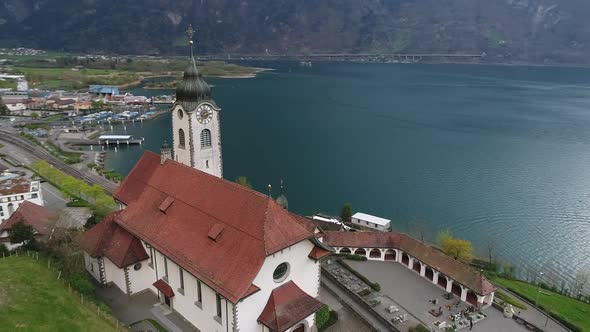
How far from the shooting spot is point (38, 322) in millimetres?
27250

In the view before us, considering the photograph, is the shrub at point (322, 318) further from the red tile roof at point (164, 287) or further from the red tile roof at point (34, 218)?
the red tile roof at point (34, 218)

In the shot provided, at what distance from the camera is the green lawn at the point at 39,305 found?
2708 centimetres

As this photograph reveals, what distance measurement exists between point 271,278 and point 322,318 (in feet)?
23.6

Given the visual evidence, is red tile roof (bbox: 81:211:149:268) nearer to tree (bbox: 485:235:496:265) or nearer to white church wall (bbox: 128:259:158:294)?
white church wall (bbox: 128:259:158:294)

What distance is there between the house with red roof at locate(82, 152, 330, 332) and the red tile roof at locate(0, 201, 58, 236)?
11.7m

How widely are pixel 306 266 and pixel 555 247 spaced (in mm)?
47286

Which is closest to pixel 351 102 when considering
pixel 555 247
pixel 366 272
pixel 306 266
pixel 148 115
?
pixel 148 115

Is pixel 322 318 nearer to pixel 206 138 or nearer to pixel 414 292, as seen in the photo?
pixel 414 292

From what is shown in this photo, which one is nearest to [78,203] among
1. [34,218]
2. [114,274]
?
[34,218]

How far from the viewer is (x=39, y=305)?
29.2 meters

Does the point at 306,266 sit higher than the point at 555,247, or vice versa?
the point at 306,266

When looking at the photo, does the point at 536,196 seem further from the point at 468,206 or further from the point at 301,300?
the point at 301,300

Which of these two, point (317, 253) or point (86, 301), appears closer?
point (317, 253)

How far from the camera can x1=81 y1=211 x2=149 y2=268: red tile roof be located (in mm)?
34750
